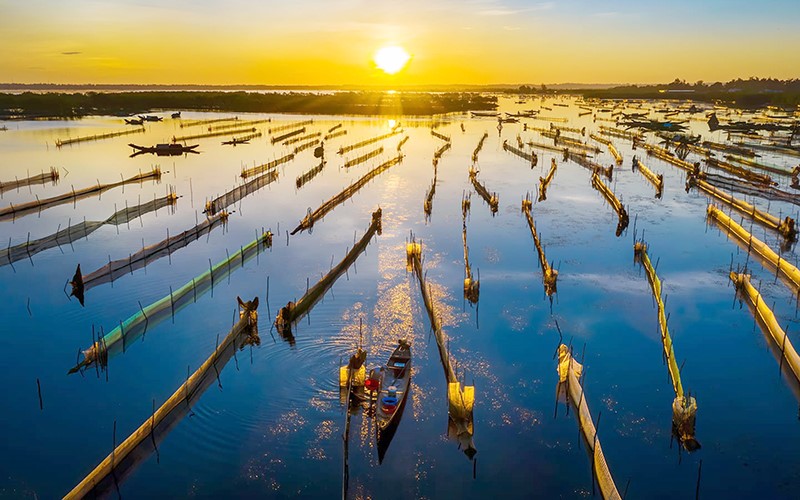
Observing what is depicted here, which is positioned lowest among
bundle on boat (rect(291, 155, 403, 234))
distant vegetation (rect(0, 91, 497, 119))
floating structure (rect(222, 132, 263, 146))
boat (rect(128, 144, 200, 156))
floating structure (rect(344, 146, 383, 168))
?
bundle on boat (rect(291, 155, 403, 234))

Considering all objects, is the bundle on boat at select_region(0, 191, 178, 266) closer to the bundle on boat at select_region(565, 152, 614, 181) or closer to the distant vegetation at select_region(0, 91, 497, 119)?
the bundle on boat at select_region(565, 152, 614, 181)

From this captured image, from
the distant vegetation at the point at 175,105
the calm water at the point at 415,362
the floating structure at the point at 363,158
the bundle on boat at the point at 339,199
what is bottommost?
the calm water at the point at 415,362

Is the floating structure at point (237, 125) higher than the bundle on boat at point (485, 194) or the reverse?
higher

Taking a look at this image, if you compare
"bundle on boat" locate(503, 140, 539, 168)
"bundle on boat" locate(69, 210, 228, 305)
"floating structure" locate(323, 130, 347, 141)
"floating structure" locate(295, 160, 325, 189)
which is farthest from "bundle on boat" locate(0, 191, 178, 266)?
"floating structure" locate(323, 130, 347, 141)

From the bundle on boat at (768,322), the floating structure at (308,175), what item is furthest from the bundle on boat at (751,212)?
the floating structure at (308,175)

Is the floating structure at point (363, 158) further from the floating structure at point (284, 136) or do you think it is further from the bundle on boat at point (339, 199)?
the floating structure at point (284, 136)

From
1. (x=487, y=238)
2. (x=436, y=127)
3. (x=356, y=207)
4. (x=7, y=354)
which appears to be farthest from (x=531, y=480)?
(x=436, y=127)

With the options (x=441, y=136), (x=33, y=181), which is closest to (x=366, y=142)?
(x=441, y=136)
